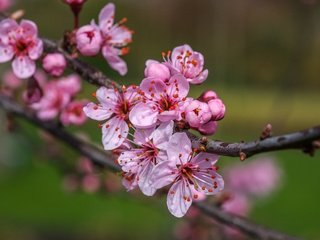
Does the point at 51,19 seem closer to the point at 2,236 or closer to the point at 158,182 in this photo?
the point at 2,236

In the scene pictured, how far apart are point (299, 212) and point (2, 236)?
9.99 ft

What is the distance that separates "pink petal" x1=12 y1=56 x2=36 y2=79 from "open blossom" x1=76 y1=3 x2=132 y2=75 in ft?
0.37

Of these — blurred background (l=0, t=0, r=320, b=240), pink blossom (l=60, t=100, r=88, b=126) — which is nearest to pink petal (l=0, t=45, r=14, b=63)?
pink blossom (l=60, t=100, r=88, b=126)

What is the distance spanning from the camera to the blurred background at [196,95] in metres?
2.66

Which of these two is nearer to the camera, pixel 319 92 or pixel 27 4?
pixel 27 4

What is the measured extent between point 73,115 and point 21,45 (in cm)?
30

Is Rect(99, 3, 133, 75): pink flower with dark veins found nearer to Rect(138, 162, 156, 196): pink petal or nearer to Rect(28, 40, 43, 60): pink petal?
Rect(28, 40, 43, 60): pink petal

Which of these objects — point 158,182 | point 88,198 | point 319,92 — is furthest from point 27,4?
point 158,182

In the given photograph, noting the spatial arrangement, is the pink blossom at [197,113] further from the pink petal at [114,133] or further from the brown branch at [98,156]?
the brown branch at [98,156]

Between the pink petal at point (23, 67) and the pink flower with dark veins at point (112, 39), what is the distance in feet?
0.53

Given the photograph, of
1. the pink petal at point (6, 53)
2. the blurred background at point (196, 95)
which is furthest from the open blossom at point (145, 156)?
the blurred background at point (196, 95)

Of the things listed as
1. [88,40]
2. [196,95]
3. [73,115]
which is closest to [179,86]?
[88,40]

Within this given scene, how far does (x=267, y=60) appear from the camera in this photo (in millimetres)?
8500

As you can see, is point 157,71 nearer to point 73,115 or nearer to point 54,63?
point 54,63
